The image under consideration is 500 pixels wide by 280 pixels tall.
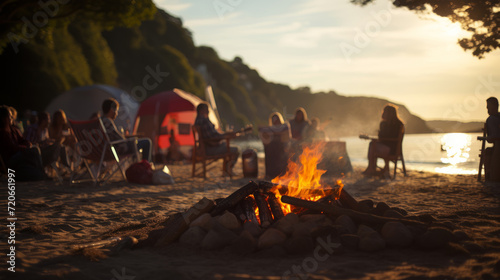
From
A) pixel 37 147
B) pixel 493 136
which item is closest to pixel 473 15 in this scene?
pixel 493 136

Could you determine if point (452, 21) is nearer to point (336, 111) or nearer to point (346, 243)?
point (346, 243)

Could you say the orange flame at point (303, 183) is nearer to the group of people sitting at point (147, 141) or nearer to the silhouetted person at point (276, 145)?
the silhouetted person at point (276, 145)

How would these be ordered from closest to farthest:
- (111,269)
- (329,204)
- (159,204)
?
1. (111,269)
2. (329,204)
3. (159,204)

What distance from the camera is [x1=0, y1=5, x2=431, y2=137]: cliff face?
2902cm

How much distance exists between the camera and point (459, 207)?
204 inches

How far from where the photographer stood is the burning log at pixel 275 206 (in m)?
4.01

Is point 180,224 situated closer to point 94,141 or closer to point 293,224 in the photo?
point 293,224

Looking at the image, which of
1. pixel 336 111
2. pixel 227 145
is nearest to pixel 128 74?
pixel 336 111

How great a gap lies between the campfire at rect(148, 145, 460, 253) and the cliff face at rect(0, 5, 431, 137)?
8.50 metres

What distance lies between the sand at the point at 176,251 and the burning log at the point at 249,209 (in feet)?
2.28

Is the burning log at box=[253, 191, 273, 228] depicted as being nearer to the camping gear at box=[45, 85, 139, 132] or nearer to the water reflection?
the water reflection

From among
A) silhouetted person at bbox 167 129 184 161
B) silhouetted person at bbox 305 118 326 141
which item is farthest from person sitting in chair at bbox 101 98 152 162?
silhouetted person at bbox 167 129 184 161

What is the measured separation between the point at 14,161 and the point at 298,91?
377 ft

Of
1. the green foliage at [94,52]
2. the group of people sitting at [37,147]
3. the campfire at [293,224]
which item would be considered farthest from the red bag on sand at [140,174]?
the green foliage at [94,52]
